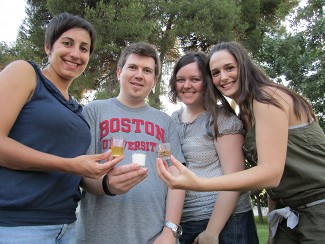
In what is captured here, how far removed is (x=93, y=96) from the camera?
13.0m

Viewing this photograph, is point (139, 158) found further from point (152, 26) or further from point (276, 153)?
point (152, 26)

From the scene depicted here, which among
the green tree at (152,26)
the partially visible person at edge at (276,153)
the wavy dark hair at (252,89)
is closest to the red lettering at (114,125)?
the partially visible person at edge at (276,153)

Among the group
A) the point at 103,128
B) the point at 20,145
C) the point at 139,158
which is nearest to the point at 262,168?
the point at 139,158

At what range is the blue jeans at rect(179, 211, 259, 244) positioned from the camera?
304 centimetres

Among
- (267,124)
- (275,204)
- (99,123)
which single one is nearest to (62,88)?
(99,123)

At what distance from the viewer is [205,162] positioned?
3170mm

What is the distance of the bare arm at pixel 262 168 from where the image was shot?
244cm

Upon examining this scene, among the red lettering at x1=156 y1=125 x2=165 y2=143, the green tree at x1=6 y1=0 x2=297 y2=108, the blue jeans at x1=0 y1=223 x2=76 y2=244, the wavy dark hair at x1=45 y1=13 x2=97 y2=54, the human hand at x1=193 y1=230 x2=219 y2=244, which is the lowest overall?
the human hand at x1=193 y1=230 x2=219 y2=244

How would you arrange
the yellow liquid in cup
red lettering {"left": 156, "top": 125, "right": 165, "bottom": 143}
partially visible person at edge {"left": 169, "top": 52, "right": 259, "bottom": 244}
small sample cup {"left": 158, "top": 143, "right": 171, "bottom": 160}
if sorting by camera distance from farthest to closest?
1. red lettering {"left": 156, "top": 125, "right": 165, "bottom": 143}
2. partially visible person at edge {"left": 169, "top": 52, "right": 259, "bottom": 244}
3. small sample cup {"left": 158, "top": 143, "right": 171, "bottom": 160}
4. the yellow liquid in cup

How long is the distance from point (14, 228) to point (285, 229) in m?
2.12

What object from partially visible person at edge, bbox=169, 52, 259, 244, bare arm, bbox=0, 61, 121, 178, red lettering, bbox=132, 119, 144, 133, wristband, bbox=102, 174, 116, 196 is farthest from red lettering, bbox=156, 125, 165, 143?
bare arm, bbox=0, 61, 121, 178

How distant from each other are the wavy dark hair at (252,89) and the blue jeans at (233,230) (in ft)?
2.82

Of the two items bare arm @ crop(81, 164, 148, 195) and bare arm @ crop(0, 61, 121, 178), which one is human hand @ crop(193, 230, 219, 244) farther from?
bare arm @ crop(0, 61, 121, 178)

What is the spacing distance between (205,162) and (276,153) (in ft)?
2.52
